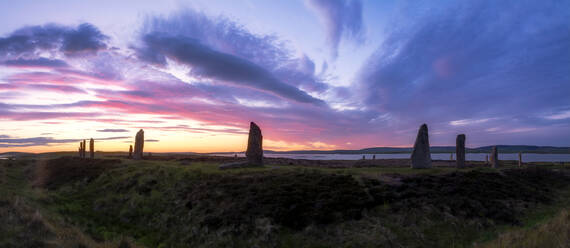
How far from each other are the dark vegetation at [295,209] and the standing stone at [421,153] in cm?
386

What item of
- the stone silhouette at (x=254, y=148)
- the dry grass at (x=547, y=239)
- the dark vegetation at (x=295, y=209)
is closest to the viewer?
the dry grass at (x=547, y=239)

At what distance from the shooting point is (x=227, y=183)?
1638 centimetres

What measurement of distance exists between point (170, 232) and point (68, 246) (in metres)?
5.53

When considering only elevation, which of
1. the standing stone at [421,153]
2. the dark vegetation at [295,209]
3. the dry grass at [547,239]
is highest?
the standing stone at [421,153]

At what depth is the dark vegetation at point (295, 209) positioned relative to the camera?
→ 34.7ft

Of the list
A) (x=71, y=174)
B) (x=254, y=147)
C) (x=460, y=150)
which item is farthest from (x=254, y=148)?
(x=460, y=150)

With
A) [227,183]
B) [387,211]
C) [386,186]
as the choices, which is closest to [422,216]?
[387,211]

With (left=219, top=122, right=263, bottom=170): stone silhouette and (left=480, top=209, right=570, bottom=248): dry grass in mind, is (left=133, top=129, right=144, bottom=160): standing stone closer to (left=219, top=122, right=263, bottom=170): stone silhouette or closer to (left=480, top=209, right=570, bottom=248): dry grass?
(left=219, top=122, right=263, bottom=170): stone silhouette

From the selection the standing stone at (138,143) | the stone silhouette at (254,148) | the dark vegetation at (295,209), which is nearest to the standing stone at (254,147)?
the stone silhouette at (254,148)

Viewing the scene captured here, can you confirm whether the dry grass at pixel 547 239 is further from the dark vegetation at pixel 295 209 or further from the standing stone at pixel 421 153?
the standing stone at pixel 421 153

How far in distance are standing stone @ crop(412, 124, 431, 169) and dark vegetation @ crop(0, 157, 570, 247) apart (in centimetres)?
386

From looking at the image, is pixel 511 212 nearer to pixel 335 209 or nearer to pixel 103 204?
pixel 335 209

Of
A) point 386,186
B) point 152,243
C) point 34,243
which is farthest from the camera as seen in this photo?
point 386,186

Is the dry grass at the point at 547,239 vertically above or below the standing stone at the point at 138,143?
below
